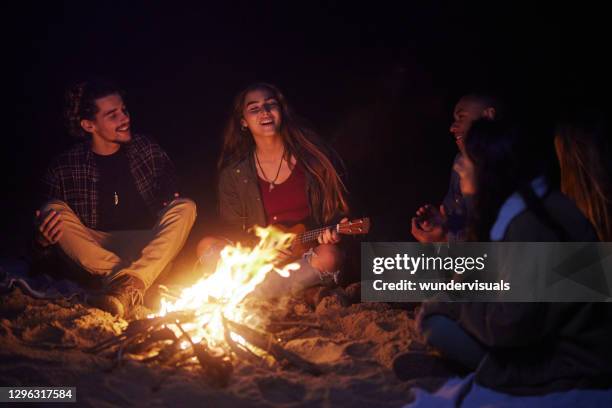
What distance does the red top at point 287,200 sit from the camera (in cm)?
576

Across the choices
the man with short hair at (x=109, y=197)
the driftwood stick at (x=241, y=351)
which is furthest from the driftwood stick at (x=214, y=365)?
the man with short hair at (x=109, y=197)

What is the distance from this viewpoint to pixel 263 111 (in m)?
5.61

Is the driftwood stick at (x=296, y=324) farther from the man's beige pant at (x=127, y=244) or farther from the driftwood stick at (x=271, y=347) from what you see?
the man's beige pant at (x=127, y=244)

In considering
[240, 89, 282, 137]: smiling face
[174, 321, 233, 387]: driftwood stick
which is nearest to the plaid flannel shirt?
[240, 89, 282, 137]: smiling face

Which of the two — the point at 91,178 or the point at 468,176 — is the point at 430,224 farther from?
the point at 91,178

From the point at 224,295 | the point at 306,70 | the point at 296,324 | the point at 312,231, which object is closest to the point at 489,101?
the point at 312,231

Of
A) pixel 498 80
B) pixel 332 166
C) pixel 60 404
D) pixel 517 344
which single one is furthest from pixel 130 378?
pixel 498 80

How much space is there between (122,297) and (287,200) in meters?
1.82

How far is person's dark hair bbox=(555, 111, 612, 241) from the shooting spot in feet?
12.6

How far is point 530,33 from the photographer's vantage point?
5.99 meters

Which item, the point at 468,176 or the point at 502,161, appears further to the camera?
the point at 468,176

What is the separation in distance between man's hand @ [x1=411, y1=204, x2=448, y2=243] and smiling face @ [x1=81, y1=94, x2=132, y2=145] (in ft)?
10.1

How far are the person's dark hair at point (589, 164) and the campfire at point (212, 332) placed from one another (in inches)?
84.1

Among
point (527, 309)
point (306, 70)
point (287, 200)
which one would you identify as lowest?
point (527, 309)
